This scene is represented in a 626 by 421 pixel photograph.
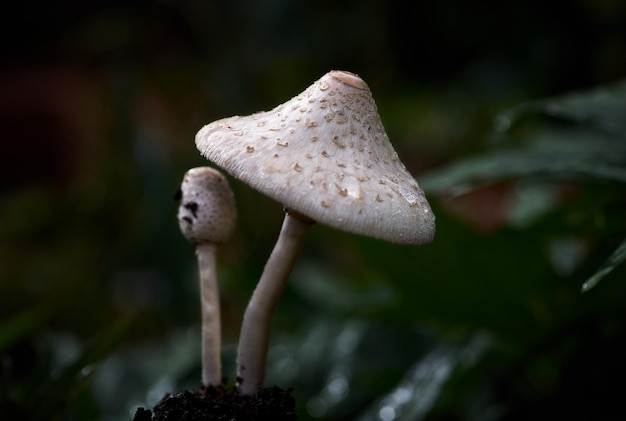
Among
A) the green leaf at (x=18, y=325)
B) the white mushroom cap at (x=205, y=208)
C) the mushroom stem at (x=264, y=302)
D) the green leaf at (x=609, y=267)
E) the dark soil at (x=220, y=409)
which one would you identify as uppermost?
the green leaf at (x=18, y=325)

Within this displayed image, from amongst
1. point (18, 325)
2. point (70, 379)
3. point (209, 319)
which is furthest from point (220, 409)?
point (18, 325)

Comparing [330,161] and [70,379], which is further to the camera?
[70,379]

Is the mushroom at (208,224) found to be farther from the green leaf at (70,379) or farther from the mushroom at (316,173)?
the green leaf at (70,379)

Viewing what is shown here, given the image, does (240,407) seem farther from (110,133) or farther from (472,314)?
(110,133)

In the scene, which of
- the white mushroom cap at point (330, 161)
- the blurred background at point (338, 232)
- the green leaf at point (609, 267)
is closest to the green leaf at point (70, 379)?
the blurred background at point (338, 232)

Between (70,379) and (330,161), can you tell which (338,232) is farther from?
(330,161)

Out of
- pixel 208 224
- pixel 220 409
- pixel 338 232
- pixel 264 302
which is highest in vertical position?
pixel 338 232
